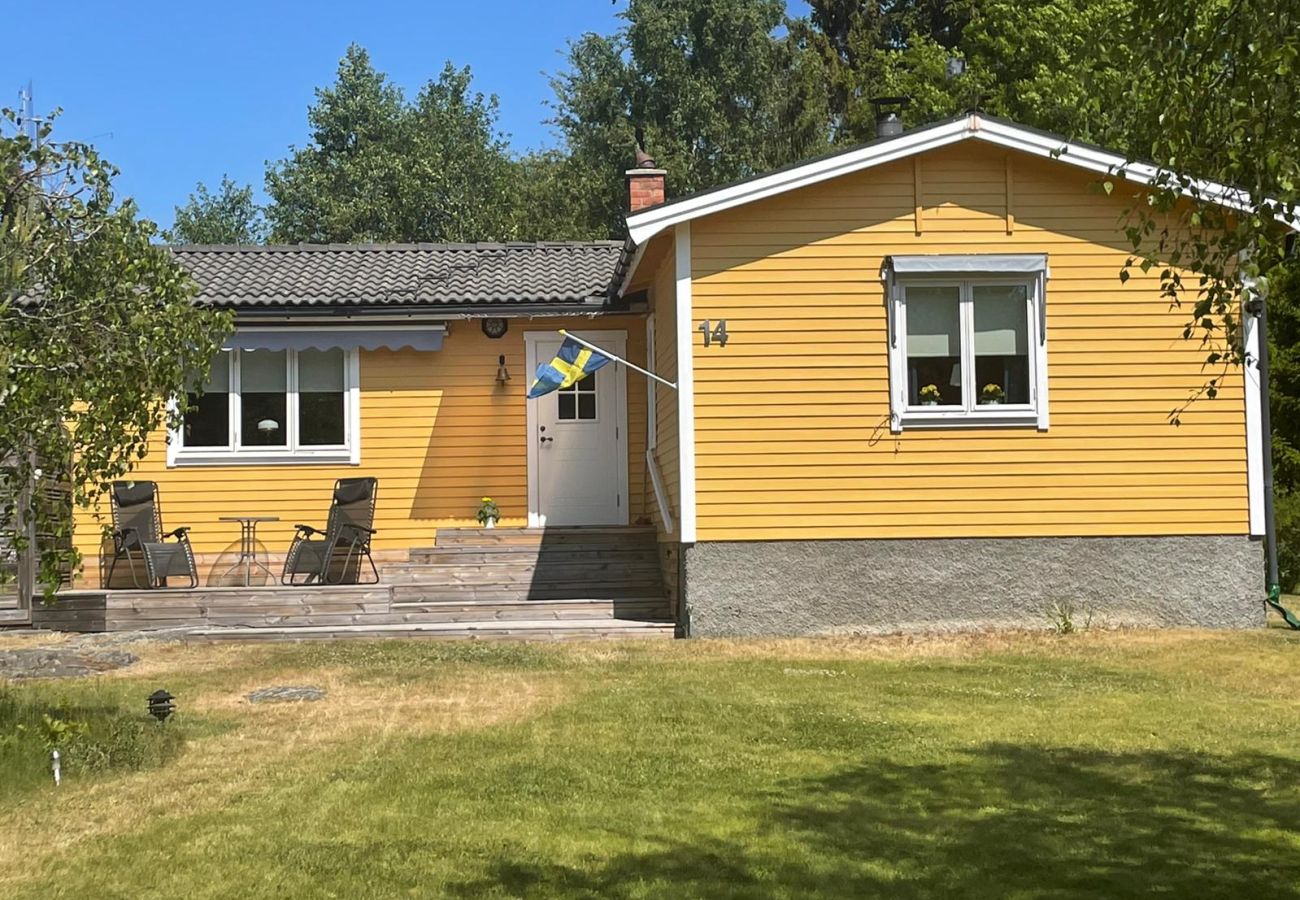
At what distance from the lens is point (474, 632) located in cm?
1370

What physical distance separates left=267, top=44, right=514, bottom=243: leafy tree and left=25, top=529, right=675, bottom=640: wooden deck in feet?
102

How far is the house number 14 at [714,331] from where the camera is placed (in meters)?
13.7

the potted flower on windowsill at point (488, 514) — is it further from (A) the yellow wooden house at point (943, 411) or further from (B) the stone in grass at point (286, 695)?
(B) the stone in grass at point (286, 695)

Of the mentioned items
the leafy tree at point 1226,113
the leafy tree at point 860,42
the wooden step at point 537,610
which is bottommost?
the wooden step at point 537,610

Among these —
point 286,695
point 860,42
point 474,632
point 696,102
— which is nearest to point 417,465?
point 474,632

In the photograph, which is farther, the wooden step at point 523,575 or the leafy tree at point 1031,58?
the leafy tree at point 1031,58

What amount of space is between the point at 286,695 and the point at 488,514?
20.8ft

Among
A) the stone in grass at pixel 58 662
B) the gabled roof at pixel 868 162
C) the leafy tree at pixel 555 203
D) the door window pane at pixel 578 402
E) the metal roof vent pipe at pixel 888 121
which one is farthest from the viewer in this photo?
the leafy tree at pixel 555 203

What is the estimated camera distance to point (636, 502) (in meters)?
17.0

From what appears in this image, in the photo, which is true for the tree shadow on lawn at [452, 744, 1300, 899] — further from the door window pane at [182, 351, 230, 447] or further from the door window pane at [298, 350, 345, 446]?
the door window pane at [182, 351, 230, 447]

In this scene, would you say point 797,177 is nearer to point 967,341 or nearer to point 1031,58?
point 967,341

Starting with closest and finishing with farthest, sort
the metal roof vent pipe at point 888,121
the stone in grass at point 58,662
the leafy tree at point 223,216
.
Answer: the stone in grass at point 58,662 < the metal roof vent pipe at point 888,121 < the leafy tree at point 223,216

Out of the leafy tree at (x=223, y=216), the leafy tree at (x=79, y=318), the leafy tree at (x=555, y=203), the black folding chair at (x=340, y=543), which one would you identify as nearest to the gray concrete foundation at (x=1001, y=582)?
the black folding chair at (x=340, y=543)

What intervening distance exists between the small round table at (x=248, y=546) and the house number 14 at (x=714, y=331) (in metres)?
5.38
